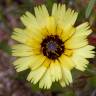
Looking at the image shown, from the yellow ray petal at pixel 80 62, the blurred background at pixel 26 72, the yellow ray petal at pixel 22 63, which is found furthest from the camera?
the blurred background at pixel 26 72

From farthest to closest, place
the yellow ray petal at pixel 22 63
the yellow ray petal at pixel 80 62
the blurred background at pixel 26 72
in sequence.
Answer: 1. the blurred background at pixel 26 72
2. the yellow ray petal at pixel 22 63
3. the yellow ray petal at pixel 80 62

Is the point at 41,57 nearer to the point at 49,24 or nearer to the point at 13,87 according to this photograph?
the point at 49,24

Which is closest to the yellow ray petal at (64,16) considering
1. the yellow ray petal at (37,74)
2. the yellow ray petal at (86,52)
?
the yellow ray petal at (86,52)

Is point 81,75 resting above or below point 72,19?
below

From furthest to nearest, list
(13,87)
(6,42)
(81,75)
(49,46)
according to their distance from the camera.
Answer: (6,42) → (13,87) → (81,75) → (49,46)

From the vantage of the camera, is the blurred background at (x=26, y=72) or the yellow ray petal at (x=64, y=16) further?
the blurred background at (x=26, y=72)

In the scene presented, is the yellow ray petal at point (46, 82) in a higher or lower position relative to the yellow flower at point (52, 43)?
lower

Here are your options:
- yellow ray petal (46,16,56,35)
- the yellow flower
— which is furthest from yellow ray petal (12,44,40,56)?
yellow ray petal (46,16,56,35)

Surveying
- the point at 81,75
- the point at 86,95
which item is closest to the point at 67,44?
the point at 81,75

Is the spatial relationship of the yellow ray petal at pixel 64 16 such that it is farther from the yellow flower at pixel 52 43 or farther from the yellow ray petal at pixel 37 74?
the yellow ray petal at pixel 37 74
